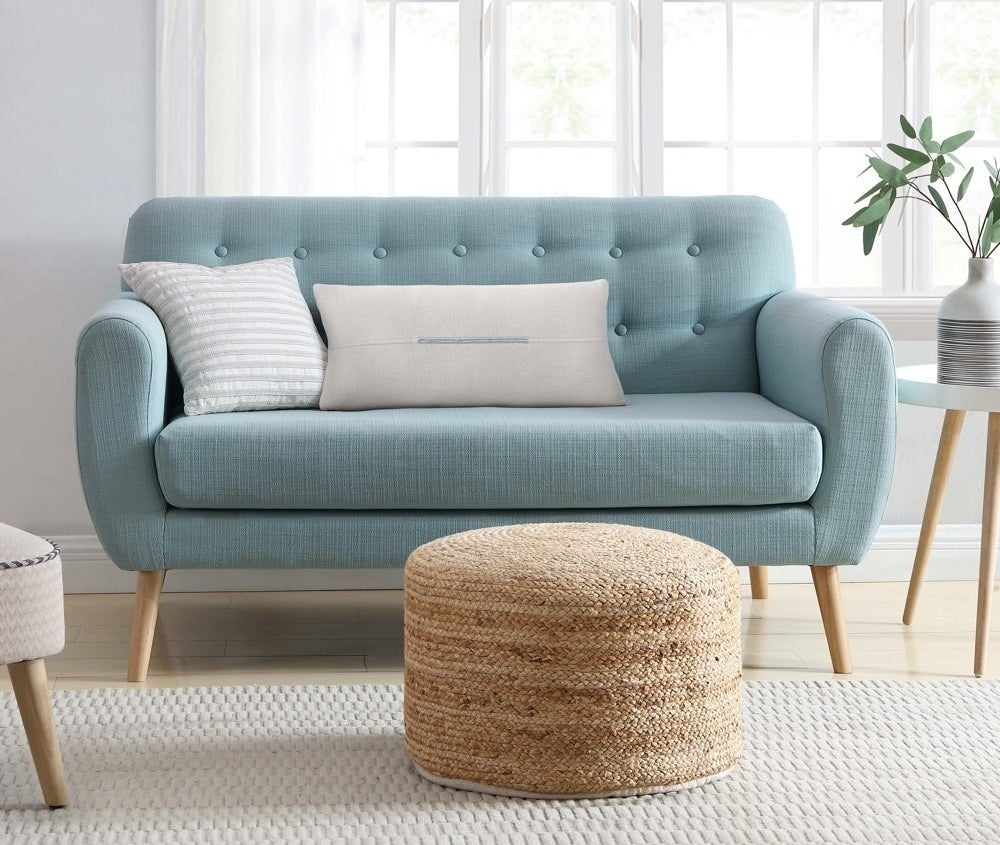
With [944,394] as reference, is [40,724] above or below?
below

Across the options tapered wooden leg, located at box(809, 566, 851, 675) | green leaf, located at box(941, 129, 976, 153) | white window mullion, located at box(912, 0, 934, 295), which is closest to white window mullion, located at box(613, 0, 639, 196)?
white window mullion, located at box(912, 0, 934, 295)

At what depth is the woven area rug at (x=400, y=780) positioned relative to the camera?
1.71 m

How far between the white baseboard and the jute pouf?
4.63 feet

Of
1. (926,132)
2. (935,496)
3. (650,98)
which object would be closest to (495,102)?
(650,98)

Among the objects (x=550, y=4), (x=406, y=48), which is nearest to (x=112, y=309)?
(x=406, y=48)

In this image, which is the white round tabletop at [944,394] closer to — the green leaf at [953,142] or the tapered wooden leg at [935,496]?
the tapered wooden leg at [935,496]

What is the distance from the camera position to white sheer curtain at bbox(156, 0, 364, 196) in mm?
3145

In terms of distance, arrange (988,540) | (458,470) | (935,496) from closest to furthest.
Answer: (458,470)
(988,540)
(935,496)

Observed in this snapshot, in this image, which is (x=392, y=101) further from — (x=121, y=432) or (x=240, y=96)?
(x=121, y=432)

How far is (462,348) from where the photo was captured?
273 centimetres

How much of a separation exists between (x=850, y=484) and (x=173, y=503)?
1.29 m

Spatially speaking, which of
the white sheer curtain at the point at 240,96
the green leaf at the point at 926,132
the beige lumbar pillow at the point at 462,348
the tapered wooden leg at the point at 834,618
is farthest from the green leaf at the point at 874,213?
the white sheer curtain at the point at 240,96

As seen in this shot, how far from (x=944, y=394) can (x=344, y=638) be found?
4.52 feet

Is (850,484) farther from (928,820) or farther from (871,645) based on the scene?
(928,820)
